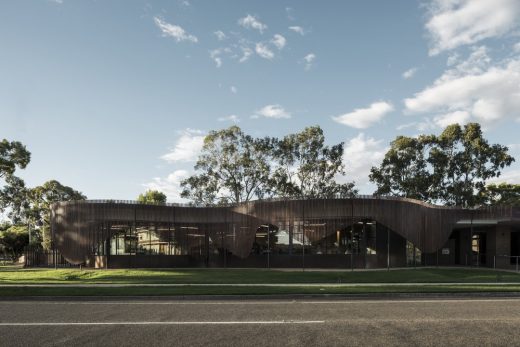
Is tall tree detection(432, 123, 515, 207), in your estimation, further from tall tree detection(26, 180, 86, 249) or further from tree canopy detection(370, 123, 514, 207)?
tall tree detection(26, 180, 86, 249)

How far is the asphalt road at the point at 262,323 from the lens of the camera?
838 centimetres

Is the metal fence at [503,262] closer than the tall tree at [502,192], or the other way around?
the metal fence at [503,262]

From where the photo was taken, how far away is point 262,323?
33.1 feet

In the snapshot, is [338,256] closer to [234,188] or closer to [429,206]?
[429,206]

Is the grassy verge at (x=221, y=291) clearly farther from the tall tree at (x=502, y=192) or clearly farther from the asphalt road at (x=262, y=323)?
the tall tree at (x=502, y=192)

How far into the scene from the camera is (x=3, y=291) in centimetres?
1627

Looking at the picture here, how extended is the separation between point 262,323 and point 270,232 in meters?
22.3

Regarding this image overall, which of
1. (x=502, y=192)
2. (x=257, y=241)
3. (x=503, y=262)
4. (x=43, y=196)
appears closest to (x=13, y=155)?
(x=257, y=241)

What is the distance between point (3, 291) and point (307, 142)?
42.4 meters

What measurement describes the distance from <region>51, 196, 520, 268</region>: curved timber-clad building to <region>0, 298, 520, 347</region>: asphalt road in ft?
54.3

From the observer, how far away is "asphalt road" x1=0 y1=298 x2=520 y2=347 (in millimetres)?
8383

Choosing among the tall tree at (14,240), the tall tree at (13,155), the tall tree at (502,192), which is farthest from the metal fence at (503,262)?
the tall tree at (14,240)

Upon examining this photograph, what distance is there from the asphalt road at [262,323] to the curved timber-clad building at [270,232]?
16.6 metres

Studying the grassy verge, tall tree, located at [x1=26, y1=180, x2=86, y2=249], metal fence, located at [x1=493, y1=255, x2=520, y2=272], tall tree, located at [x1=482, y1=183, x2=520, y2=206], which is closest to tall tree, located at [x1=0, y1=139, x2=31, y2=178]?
the grassy verge
